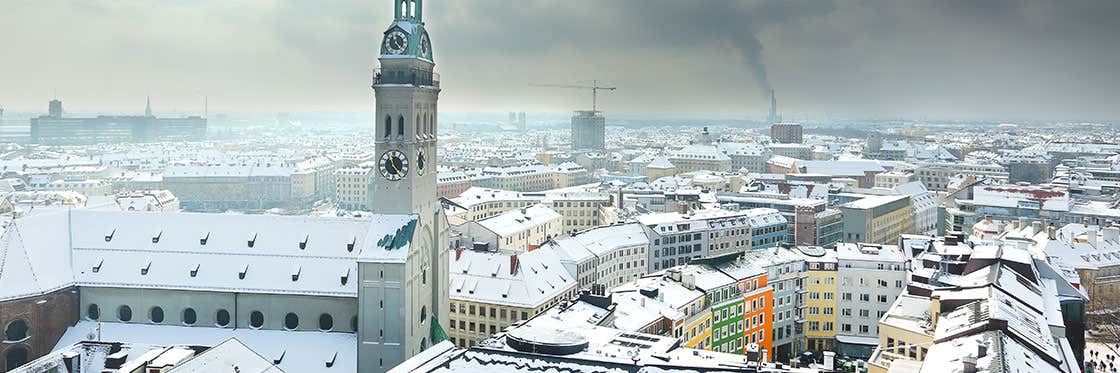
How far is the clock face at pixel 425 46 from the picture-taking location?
6739 centimetres

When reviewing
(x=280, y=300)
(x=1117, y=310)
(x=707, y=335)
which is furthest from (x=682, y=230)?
(x=280, y=300)

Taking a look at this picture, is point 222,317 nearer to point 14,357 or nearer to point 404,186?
point 14,357

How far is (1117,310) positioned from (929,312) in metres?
58.4

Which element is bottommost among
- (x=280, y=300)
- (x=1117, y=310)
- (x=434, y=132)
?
(x=1117, y=310)

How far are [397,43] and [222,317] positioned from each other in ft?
76.5

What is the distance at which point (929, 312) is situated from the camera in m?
62.6

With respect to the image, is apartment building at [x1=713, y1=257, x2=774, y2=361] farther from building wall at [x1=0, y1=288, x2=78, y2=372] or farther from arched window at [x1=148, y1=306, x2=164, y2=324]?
building wall at [x1=0, y1=288, x2=78, y2=372]

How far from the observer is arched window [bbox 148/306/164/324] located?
66312 mm

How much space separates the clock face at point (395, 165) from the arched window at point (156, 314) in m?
19.2

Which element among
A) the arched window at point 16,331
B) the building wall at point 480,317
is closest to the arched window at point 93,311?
the arched window at point 16,331

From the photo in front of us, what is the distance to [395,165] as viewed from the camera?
6512 cm

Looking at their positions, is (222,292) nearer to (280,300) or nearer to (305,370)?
(280,300)

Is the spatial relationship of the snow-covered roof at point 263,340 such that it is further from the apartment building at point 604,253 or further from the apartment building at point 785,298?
the apartment building at point 785,298

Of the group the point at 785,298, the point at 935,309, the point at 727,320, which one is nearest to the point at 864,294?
the point at 785,298
